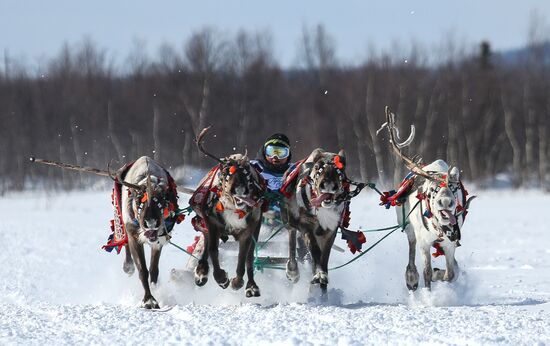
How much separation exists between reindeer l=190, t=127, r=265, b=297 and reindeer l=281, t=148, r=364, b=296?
0.42 metres

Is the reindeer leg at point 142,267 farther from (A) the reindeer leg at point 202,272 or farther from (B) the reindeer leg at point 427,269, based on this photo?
(B) the reindeer leg at point 427,269

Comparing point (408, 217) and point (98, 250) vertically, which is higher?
point (408, 217)

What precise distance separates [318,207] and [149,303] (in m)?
1.64

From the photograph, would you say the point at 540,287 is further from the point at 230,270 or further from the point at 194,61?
the point at 194,61

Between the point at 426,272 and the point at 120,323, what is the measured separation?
2.87 metres

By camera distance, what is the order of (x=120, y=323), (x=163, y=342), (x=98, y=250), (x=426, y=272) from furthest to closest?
(x=98, y=250)
(x=426, y=272)
(x=120, y=323)
(x=163, y=342)

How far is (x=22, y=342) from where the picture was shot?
19.8 ft

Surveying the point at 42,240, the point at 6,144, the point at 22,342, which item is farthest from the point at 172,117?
the point at 22,342

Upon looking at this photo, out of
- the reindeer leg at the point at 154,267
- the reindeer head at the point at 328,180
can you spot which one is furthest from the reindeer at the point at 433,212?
the reindeer leg at the point at 154,267

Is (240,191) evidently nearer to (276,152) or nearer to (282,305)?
(282,305)

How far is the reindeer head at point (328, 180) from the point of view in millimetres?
7352

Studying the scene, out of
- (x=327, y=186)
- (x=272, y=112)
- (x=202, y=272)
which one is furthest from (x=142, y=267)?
(x=272, y=112)

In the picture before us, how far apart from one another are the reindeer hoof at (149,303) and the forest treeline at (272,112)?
2928 centimetres

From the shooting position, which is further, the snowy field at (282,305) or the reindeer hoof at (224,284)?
the reindeer hoof at (224,284)
